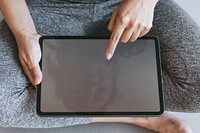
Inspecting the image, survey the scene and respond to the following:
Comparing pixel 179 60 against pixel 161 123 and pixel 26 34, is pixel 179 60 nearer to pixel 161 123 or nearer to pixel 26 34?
pixel 161 123

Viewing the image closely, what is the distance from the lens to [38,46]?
93 cm

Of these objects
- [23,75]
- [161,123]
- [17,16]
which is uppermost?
[17,16]

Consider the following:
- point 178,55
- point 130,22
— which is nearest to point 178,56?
point 178,55

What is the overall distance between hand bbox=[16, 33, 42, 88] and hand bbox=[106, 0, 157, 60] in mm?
192

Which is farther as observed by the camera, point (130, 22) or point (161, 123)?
point (161, 123)

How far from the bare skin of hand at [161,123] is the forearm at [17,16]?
36 cm

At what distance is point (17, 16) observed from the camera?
3.16ft

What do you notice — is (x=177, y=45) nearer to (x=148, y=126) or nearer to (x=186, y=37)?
(x=186, y=37)

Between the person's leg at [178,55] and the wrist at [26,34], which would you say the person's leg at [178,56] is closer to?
the person's leg at [178,55]

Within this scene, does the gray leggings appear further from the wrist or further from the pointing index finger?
the pointing index finger

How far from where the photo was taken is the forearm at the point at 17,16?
0.95 m

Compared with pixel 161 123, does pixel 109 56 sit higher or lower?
higher

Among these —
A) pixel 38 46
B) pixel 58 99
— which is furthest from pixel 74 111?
pixel 38 46

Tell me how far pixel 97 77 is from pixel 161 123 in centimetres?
32
